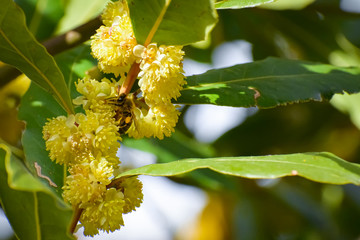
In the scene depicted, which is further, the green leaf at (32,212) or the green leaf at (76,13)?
the green leaf at (76,13)

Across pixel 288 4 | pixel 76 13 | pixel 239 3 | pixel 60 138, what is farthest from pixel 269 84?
pixel 288 4

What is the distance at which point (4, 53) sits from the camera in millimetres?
942

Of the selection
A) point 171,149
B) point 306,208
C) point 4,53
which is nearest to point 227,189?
point 171,149

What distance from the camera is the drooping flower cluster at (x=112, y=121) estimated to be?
873 millimetres

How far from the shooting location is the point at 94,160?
2.90ft

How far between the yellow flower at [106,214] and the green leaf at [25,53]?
20cm

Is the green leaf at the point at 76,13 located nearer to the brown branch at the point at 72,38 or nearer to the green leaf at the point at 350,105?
the brown branch at the point at 72,38

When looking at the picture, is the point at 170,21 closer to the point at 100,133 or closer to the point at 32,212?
the point at 100,133

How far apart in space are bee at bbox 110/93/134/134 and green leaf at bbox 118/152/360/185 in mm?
103

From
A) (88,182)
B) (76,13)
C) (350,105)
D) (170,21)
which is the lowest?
(350,105)

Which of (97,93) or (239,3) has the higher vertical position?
(239,3)

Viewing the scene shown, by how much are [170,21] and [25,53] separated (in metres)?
0.26

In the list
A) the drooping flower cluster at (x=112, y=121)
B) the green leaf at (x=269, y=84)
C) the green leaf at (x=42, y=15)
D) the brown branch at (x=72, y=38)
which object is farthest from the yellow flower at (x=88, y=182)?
the green leaf at (x=42, y=15)

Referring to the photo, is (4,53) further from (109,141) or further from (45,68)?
(109,141)
